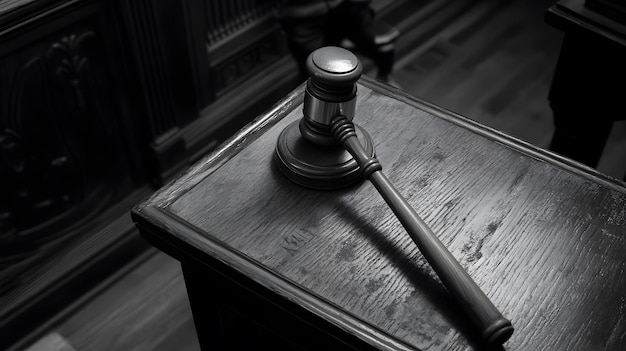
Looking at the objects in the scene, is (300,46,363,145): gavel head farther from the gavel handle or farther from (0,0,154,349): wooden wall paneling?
(0,0,154,349): wooden wall paneling

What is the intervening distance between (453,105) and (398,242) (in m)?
1.83

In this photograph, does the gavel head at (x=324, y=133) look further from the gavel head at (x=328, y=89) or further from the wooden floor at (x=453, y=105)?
the wooden floor at (x=453, y=105)

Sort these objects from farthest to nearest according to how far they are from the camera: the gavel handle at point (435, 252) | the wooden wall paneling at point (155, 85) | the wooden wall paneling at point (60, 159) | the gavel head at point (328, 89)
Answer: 1. the wooden wall paneling at point (155, 85)
2. the wooden wall paneling at point (60, 159)
3. the gavel head at point (328, 89)
4. the gavel handle at point (435, 252)

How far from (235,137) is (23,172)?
3.01 ft

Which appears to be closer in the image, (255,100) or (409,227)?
(409,227)

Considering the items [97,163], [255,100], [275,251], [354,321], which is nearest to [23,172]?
[97,163]

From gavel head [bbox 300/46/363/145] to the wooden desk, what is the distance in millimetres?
110

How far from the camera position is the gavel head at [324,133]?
3.49ft

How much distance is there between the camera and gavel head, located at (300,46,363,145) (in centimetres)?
105

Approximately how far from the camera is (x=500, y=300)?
965 mm

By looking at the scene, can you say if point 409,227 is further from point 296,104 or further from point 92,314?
point 92,314

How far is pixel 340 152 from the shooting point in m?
1.14

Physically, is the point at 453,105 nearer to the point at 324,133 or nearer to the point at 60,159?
the point at 60,159

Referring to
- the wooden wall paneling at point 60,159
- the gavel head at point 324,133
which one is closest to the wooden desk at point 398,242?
the gavel head at point 324,133
